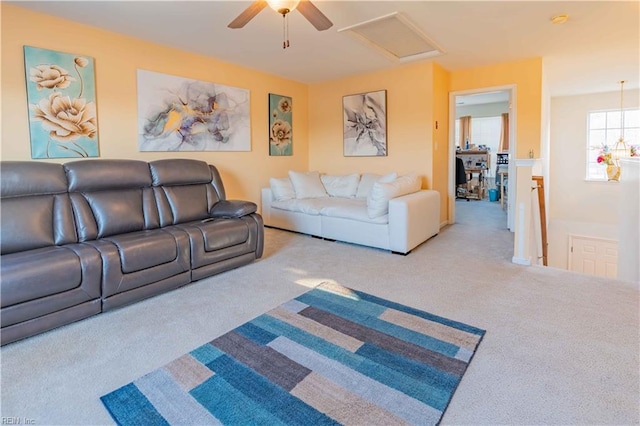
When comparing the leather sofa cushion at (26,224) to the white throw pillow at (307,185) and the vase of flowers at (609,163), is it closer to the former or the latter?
the white throw pillow at (307,185)

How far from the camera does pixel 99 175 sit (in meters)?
2.97

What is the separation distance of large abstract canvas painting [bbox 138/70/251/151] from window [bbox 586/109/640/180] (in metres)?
7.28

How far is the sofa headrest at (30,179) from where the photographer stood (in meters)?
2.48

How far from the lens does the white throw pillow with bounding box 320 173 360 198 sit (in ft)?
17.1

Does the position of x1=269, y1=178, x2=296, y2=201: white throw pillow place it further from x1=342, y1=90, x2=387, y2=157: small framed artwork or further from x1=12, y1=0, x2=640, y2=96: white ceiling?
x1=12, y1=0, x2=640, y2=96: white ceiling

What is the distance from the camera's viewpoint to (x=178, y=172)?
3.55 metres

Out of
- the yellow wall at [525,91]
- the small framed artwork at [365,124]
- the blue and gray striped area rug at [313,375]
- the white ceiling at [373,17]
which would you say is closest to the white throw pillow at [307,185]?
the small framed artwork at [365,124]

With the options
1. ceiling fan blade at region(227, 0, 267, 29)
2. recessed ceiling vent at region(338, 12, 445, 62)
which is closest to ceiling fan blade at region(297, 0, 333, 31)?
ceiling fan blade at region(227, 0, 267, 29)

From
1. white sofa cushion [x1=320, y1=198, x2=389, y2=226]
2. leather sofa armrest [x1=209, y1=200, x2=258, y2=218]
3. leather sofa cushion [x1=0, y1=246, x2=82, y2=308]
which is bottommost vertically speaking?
leather sofa cushion [x1=0, y1=246, x2=82, y2=308]

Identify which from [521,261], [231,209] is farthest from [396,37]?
[521,261]

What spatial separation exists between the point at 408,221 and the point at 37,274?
3160 mm

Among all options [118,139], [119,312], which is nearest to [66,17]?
[118,139]

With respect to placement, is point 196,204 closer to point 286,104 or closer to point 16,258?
point 16,258

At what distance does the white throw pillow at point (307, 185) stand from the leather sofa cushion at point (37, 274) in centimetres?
320
